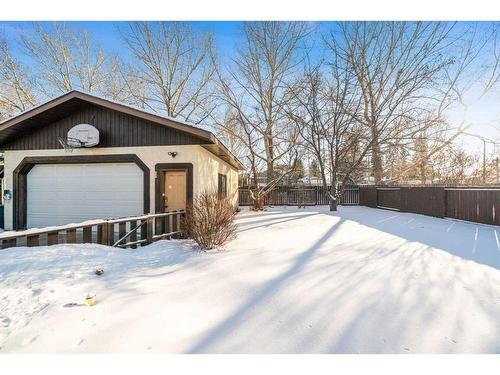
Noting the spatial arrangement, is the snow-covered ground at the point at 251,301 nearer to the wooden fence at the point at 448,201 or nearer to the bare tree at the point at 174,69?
the wooden fence at the point at 448,201

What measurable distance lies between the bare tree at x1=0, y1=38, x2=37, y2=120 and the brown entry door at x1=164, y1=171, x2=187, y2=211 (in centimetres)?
1454

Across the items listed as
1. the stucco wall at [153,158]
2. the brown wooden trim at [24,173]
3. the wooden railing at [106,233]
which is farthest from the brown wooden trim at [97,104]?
the wooden railing at [106,233]

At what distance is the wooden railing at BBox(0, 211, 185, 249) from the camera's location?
340cm

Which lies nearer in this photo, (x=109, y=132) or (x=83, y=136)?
(x=83, y=136)

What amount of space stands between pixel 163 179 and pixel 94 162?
93.6 inches

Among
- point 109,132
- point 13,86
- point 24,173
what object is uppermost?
point 13,86

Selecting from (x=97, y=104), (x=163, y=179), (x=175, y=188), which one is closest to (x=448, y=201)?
(x=175, y=188)

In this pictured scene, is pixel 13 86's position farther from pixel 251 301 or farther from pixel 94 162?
pixel 251 301

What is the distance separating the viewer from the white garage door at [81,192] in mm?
7340

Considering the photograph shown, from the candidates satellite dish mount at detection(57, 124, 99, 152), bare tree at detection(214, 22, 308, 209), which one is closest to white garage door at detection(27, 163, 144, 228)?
satellite dish mount at detection(57, 124, 99, 152)

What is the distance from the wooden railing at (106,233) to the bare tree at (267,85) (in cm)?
935

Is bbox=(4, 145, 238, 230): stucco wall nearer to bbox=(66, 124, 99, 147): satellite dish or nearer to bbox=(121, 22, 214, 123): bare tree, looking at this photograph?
bbox=(66, 124, 99, 147): satellite dish

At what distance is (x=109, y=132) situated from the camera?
730 cm
